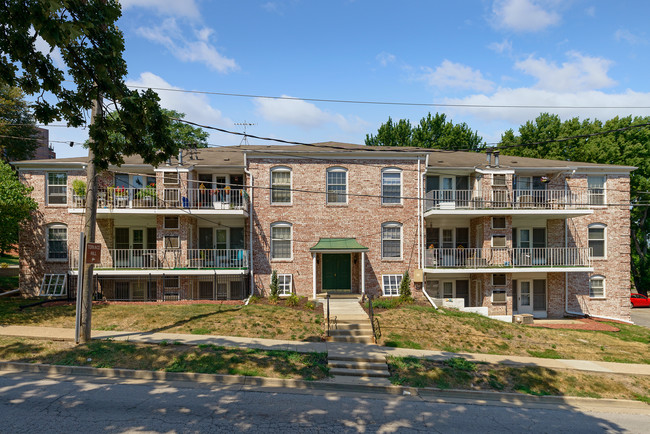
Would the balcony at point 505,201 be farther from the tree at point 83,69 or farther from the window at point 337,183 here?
the tree at point 83,69

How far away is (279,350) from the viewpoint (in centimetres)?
1086

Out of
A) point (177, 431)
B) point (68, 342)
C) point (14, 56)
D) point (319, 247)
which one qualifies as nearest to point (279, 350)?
point (177, 431)

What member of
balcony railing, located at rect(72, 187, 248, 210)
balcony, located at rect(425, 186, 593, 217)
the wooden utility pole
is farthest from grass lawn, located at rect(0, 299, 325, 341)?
Result: balcony, located at rect(425, 186, 593, 217)

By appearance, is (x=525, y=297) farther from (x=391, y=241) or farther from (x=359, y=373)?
(x=359, y=373)

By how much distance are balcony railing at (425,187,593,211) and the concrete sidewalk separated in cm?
823

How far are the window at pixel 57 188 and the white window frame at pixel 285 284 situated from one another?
1147 centimetres

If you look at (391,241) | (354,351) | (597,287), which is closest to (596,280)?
(597,287)

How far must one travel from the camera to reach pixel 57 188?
18.9 m

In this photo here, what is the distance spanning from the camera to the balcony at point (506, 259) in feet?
59.4

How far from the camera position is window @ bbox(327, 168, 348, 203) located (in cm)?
1917

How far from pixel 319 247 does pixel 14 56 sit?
518 inches

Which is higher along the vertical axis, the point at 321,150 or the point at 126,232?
the point at 321,150

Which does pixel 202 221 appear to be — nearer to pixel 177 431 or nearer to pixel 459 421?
pixel 177 431

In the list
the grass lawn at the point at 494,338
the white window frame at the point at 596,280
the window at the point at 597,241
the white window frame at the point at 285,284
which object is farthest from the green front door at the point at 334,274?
the window at the point at 597,241
